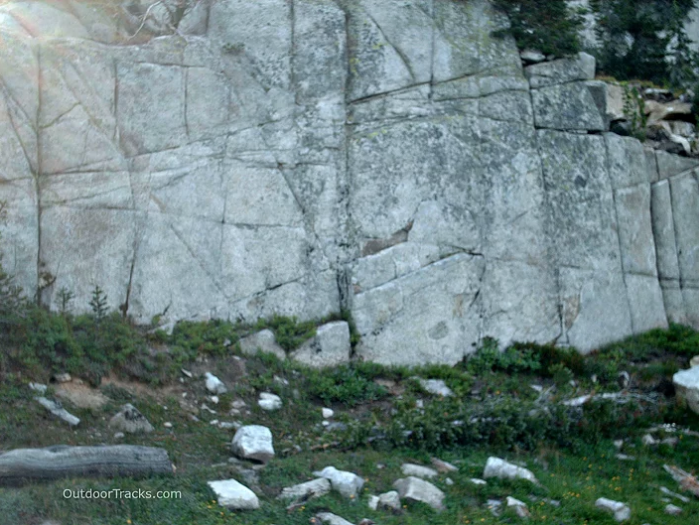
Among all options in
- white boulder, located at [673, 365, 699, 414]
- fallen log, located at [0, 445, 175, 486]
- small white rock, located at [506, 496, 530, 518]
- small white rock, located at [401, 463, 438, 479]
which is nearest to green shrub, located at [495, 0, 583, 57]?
white boulder, located at [673, 365, 699, 414]

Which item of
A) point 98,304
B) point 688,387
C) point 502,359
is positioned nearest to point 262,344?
point 98,304

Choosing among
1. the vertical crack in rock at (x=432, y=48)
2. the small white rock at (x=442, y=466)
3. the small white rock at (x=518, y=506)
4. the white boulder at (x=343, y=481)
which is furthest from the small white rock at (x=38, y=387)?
the vertical crack in rock at (x=432, y=48)

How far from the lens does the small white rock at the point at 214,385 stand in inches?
348

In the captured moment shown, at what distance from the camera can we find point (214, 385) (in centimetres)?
888

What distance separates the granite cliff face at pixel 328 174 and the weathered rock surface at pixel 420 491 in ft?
9.68

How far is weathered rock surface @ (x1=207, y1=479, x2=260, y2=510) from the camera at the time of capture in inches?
257

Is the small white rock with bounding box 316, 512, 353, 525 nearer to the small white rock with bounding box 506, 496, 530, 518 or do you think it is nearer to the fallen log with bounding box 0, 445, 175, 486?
the fallen log with bounding box 0, 445, 175, 486

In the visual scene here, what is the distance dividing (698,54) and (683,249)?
3.56 meters

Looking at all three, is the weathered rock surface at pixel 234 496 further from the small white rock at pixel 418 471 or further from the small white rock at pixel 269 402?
the small white rock at pixel 269 402

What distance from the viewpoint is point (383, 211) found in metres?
10.6

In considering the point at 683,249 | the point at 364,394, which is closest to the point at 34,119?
the point at 364,394

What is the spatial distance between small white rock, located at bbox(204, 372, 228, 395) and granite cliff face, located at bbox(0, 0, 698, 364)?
3.71ft

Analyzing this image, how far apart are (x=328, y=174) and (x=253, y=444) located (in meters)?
4.06

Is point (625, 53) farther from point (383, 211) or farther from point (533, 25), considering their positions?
point (383, 211)
